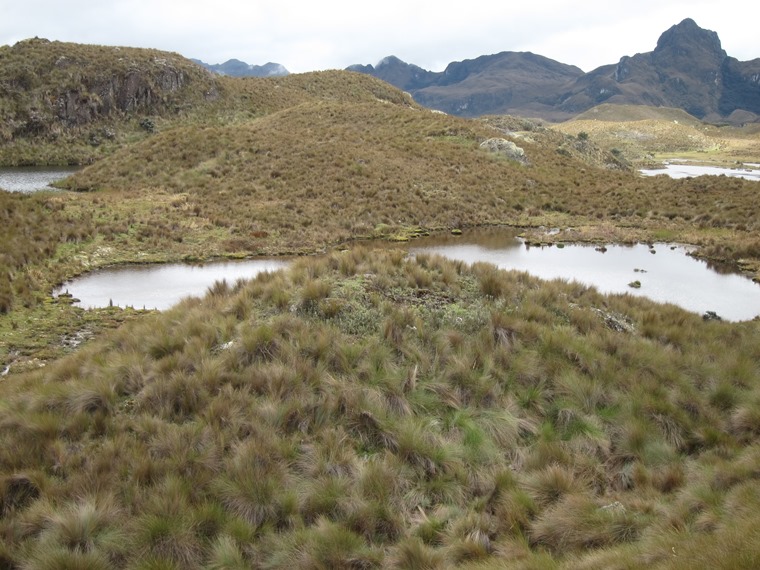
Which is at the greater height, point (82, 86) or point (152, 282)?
point (82, 86)

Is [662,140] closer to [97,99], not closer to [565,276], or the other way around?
[97,99]

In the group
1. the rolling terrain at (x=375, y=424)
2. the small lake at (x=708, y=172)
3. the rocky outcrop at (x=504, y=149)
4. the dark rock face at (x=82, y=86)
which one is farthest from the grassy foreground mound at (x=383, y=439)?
the dark rock face at (x=82, y=86)

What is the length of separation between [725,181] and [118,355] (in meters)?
37.1

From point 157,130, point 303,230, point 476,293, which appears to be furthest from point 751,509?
point 157,130

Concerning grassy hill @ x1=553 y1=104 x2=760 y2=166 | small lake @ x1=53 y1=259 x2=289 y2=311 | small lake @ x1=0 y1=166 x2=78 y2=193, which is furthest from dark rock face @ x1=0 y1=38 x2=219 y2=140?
grassy hill @ x1=553 y1=104 x2=760 y2=166

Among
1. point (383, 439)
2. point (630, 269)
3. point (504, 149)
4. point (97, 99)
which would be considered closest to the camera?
point (383, 439)

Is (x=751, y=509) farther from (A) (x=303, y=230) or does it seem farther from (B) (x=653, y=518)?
(A) (x=303, y=230)

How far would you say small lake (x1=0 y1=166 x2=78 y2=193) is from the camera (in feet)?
109

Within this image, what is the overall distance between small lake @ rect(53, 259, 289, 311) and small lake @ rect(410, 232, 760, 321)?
7.26 metres

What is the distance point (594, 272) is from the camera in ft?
53.4

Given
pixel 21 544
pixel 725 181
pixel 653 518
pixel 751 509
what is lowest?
pixel 21 544

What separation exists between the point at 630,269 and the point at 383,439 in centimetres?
1376

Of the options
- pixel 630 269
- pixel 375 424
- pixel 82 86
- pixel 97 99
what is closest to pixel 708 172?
pixel 630 269

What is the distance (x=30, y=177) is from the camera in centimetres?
3997
